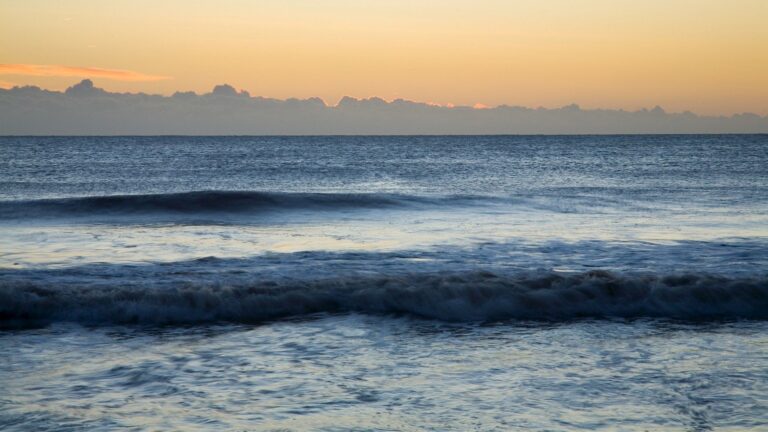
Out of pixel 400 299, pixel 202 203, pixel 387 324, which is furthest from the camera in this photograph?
pixel 202 203

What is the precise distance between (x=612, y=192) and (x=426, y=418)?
26.6m

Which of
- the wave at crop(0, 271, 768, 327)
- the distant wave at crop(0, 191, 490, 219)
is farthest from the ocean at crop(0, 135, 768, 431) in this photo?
the distant wave at crop(0, 191, 490, 219)

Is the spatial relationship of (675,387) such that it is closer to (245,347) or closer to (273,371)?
(273,371)

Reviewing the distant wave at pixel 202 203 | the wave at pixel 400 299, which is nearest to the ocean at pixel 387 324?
the wave at pixel 400 299

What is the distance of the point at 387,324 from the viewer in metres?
8.66

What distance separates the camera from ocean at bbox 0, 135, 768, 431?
5648 millimetres

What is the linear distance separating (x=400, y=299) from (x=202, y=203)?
16.6 metres

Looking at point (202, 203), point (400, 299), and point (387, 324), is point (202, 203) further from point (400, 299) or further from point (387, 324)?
point (387, 324)

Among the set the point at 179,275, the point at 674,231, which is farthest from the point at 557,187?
the point at 179,275

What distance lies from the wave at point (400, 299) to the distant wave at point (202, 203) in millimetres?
13206

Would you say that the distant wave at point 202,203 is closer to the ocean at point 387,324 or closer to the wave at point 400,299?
the ocean at point 387,324

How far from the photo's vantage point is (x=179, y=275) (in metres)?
11.7

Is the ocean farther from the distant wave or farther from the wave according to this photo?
the distant wave

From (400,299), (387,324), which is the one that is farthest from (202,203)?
(387,324)
